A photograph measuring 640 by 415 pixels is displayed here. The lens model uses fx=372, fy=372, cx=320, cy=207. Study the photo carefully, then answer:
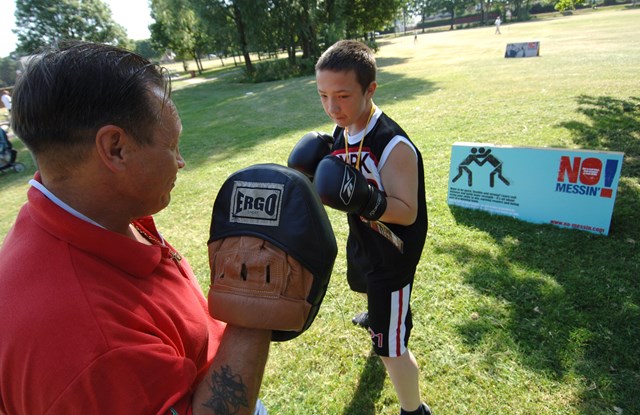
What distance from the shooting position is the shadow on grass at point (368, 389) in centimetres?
230

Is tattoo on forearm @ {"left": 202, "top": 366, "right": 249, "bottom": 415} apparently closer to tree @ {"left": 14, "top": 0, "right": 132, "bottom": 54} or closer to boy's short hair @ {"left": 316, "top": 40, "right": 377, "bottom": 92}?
boy's short hair @ {"left": 316, "top": 40, "right": 377, "bottom": 92}

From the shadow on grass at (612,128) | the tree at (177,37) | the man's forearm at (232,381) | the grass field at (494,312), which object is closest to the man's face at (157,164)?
the man's forearm at (232,381)

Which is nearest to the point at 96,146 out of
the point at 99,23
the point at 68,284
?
the point at 68,284

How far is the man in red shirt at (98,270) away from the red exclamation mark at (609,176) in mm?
3843

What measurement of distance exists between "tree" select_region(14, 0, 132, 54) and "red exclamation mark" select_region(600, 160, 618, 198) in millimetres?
42545

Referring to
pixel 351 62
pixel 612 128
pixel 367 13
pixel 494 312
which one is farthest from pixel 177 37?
pixel 494 312

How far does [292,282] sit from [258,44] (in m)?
22.5

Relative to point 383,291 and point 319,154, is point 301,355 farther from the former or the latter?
point 319,154

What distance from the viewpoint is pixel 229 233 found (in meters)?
1.00

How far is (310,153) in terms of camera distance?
2246 mm

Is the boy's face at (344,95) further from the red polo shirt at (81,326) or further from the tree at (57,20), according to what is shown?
the tree at (57,20)

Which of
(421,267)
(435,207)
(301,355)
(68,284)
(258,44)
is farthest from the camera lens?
(258,44)

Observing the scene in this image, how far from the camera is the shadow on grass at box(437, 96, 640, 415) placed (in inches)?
90.7

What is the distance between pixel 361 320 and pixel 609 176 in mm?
2718
